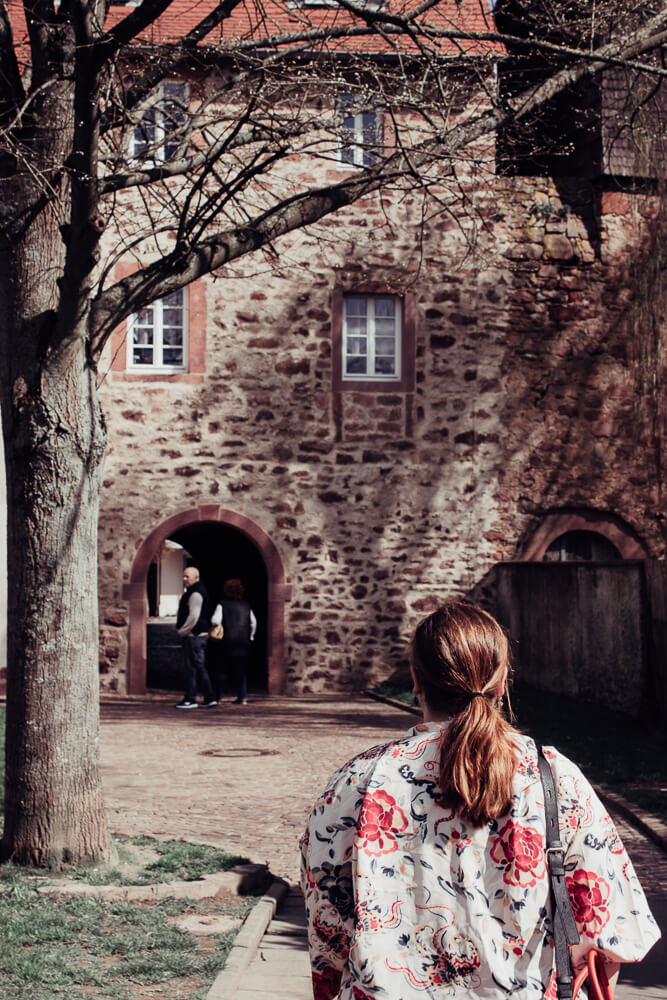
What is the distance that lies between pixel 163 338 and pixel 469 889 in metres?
14.5

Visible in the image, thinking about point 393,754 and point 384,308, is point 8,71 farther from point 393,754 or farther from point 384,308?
point 384,308

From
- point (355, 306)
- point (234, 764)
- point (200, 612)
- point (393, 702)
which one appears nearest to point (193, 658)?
point (200, 612)

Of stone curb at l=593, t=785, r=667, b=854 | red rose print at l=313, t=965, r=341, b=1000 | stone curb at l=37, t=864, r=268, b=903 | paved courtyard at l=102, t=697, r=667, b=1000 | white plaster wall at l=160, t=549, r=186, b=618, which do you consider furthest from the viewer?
white plaster wall at l=160, t=549, r=186, b=618

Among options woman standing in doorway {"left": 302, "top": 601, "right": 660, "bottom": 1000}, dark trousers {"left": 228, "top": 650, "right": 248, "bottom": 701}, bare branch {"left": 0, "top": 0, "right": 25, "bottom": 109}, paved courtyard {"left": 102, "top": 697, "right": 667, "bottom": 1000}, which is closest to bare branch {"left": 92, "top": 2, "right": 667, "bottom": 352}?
bare branch {"left": 0, "top": 0, "right": 25, "bottom": 109}

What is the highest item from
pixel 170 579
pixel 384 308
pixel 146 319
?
pixel 384 308

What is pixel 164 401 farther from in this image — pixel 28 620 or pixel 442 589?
pixel 28 620

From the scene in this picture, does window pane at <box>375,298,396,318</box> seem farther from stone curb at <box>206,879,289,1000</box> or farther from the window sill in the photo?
stone curb at <box>206,879,289,1000</box>

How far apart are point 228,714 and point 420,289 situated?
6.58 metres

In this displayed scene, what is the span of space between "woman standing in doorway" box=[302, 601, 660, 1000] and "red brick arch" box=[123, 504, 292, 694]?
13613mm

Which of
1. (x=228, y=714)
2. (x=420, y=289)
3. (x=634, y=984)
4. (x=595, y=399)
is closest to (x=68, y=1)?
(x=634, y=984)

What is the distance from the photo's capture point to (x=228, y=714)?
1356cm

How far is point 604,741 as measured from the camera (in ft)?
34.2

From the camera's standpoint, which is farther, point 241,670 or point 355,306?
point 355,306

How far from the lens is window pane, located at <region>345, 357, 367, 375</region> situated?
16.2 m
